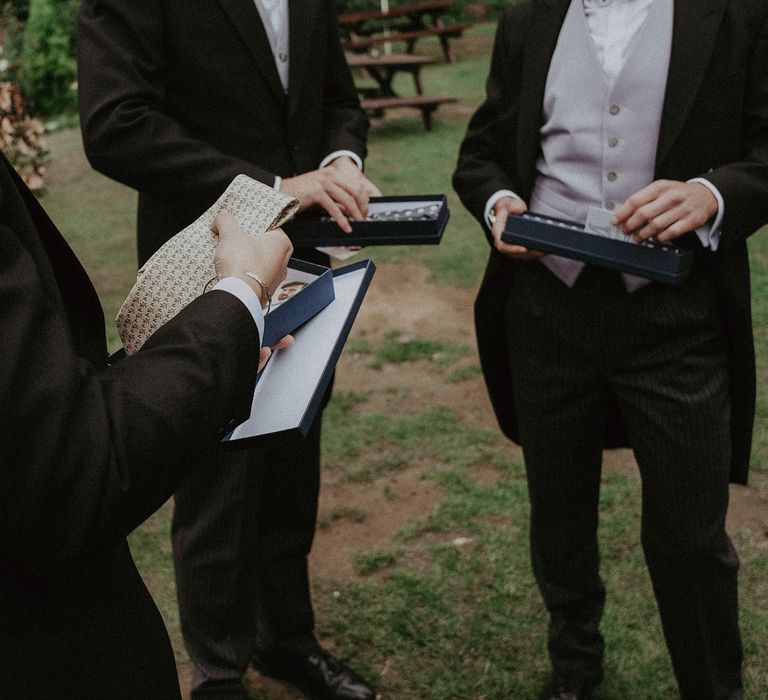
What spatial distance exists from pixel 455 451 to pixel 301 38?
2.13 metres

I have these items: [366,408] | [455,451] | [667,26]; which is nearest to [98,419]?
[667,26]

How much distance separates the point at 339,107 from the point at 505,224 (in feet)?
3.00

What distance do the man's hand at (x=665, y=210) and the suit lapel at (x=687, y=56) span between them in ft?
0.44

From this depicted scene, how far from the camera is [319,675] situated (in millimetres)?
2830

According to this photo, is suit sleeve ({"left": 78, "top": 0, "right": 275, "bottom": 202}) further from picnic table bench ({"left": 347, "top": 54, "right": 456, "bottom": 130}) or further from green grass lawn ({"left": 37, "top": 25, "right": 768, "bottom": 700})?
picnic table bench ({"left": 347, "top": 54, "right": 456, "bottom": 130})

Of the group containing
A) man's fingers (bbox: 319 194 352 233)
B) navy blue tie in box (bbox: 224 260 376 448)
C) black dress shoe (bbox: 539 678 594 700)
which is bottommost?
black dress shoe (bbox: 539 678 594 700)

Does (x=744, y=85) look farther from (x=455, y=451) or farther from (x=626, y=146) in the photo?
(x=455, y=451)

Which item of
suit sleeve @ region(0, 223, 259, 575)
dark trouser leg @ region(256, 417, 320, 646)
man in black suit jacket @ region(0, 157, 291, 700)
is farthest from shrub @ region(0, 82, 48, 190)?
suit sleeve @ region(0, 223, 259, 575)

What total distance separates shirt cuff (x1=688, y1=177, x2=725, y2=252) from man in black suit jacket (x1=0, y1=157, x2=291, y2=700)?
1160 mm

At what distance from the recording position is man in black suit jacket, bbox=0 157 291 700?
107 cm

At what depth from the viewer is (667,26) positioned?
214 cm

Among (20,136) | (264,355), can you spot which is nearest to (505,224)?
(264,355)

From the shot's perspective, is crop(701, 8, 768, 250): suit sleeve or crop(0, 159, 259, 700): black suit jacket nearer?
crop(0, 159, 259, 700): black suit jacket

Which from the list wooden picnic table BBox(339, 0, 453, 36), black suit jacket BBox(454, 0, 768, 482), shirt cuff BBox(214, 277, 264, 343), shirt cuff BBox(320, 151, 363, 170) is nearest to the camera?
shirt cuff BBox(214, 277, 264, 343)
